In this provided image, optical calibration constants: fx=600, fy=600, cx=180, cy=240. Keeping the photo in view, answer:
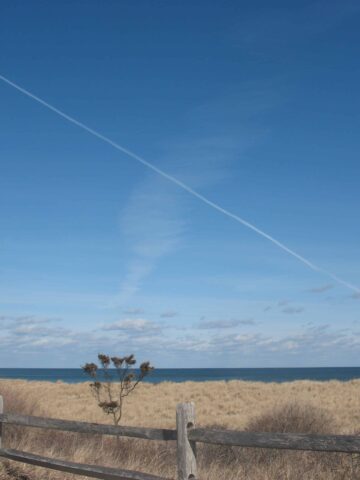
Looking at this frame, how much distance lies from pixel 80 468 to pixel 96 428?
2.11 ft

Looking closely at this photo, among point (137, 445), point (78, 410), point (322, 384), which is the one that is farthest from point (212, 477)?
point (322, 384)

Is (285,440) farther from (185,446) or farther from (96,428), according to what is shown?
(96,428)

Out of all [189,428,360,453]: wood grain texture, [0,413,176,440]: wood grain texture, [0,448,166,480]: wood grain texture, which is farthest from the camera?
[0,448,166,480]: wood grain texture

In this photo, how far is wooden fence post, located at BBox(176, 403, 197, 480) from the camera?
8.10 meters

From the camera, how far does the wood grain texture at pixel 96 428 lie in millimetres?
8352

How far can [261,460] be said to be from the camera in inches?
556

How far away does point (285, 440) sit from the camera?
717 cm

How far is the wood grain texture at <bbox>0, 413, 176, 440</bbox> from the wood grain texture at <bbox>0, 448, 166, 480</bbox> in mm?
502

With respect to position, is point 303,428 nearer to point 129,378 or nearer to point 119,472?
point 129,378

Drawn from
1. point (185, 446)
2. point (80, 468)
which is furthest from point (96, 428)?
point (185, 446)

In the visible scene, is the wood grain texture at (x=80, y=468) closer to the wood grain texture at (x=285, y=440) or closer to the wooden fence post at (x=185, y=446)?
the wooden fence post at (x=185, y=446)

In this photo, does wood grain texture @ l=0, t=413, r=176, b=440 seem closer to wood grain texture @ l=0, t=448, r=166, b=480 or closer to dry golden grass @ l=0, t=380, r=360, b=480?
wood grain texture @ l=0, t=448, r=166, b=480

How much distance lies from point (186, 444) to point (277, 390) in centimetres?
3785

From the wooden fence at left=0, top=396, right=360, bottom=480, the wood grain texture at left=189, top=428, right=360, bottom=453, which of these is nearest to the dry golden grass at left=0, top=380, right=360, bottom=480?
the wooden fence at left=0, top=396, right=360, bottom=480
